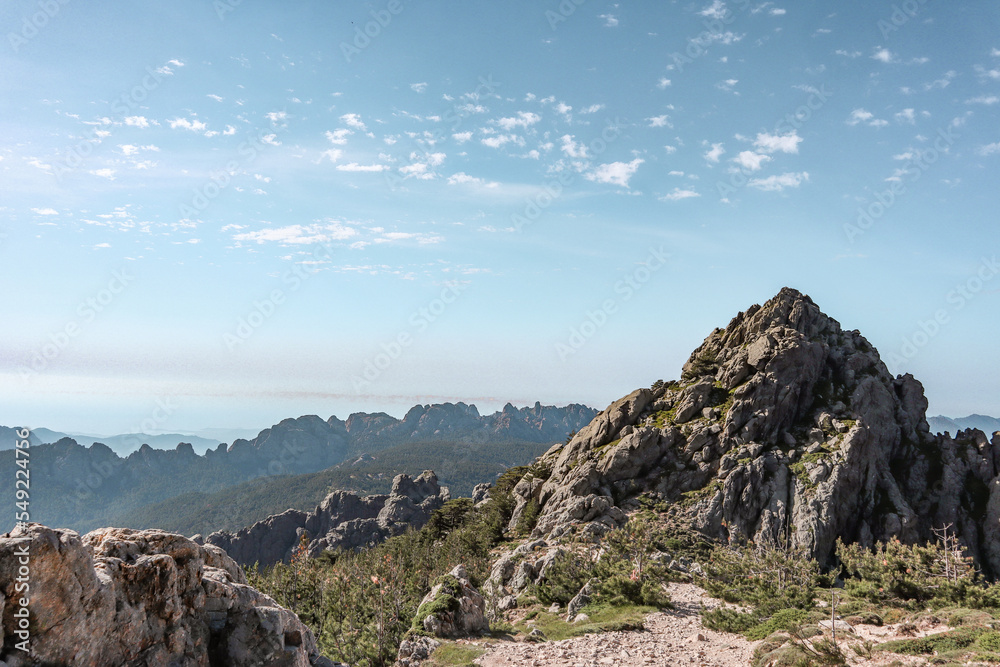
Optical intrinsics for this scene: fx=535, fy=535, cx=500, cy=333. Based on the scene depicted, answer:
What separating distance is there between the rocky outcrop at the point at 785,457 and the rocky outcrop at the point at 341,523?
85598 mm

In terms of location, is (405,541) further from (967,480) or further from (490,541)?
(967,480)

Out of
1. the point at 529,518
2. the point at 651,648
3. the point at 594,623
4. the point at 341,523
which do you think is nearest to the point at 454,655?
the point at 651,648

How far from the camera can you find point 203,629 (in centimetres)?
1277

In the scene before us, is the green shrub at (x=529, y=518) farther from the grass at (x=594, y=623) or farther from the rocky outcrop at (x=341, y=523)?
the rocky outcrop at (x=341, y=523)

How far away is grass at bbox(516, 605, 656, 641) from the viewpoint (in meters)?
28.8

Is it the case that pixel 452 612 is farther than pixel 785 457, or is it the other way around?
pixel 785 457

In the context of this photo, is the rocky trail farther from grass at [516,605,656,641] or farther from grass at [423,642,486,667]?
grass at [516,605,656,641]

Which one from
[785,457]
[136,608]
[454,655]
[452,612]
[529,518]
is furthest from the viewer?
[529,518]

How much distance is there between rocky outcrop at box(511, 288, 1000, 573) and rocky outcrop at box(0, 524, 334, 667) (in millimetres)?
47514

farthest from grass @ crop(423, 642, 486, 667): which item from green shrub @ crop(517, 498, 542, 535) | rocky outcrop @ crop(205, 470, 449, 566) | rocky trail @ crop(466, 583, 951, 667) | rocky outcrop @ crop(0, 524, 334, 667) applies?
rocky outcrop @ crop(205, 470, 449, 566)

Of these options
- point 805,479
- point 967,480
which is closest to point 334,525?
point 805,479

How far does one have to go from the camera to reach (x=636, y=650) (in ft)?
83.0

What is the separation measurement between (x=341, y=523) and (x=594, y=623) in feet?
493

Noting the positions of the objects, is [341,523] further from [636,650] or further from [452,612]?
[636,650]
